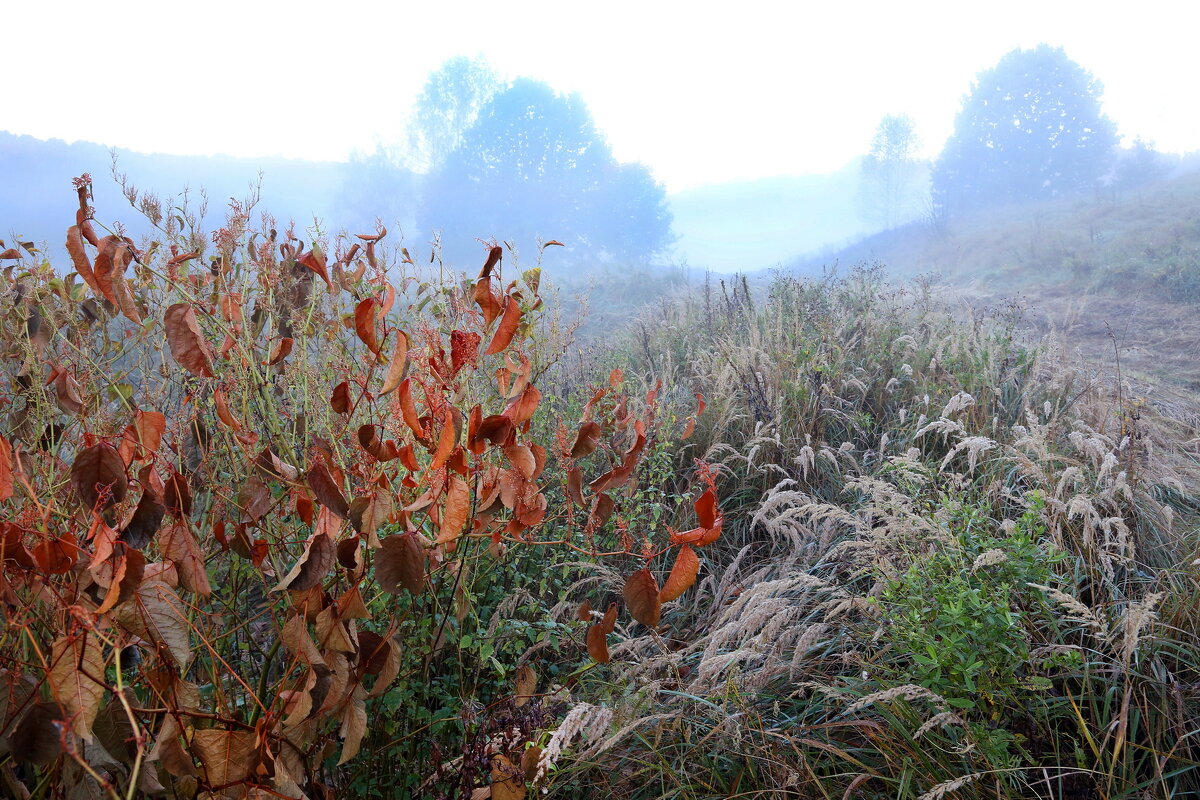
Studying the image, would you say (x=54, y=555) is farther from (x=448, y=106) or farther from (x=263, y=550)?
(x=448, y=106)

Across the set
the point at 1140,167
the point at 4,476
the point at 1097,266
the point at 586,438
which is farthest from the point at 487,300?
the point at 1140,167

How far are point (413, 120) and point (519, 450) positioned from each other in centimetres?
3031

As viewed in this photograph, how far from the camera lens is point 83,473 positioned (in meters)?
0.78

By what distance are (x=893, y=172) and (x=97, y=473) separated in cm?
4159

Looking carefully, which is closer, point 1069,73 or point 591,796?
point 591,796

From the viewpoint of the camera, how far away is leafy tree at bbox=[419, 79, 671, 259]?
2650cm

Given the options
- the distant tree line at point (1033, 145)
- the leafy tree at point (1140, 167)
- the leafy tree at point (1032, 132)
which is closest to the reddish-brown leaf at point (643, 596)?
the distant tree line at point (1033, 145)

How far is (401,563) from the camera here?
88 cm

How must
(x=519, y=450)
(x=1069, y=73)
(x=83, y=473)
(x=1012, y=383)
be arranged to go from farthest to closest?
(x=1069, y=73) → (x=1012, y=383) → (x=519, y=450) → (x=83, y=473)

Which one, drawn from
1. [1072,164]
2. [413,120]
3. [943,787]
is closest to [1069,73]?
[1072,164]

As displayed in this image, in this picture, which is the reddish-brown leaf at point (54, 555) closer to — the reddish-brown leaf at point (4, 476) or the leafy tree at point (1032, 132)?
the reddish-brown leaf at point (4, 476)

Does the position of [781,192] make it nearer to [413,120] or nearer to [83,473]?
[413,120]

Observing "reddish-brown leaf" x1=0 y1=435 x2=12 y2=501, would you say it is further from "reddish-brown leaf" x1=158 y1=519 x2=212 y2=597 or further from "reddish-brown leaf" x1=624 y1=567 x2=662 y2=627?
"reddish-brown leaf" x1=624 y1=567 x2=662 y2=627

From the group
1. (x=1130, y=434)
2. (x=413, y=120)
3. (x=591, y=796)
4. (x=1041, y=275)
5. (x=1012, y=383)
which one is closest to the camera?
(x=591, y=796)
